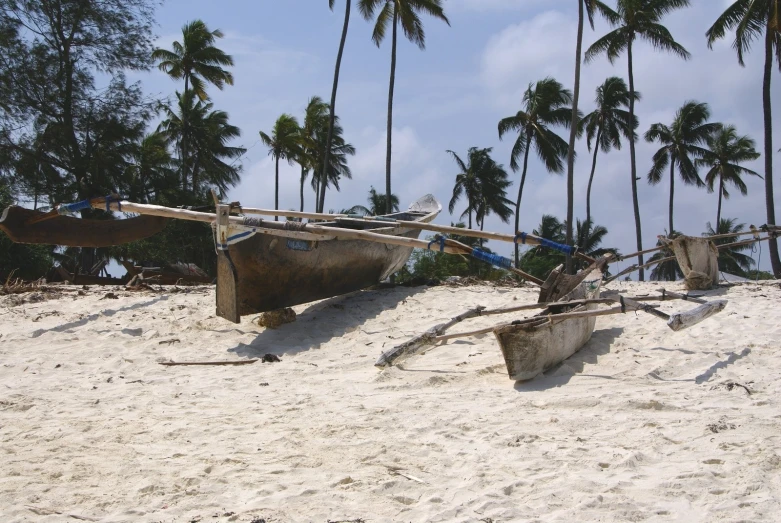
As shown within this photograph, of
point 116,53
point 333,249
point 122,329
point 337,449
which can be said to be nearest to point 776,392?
point 337,449

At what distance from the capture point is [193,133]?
2669 centimetres

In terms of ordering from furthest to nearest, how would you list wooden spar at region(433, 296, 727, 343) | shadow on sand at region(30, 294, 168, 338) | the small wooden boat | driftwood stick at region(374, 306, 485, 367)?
the small wooden boat, shadow on sand at region(30, 294, 168, 338), driftwood stick at region(374, 306, 485, 367), wooden spar at region(433, 296, 727, 343)

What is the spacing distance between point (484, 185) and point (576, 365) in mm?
29689

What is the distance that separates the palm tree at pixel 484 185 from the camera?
34.3 meters

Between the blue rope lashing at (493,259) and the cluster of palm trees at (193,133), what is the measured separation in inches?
669

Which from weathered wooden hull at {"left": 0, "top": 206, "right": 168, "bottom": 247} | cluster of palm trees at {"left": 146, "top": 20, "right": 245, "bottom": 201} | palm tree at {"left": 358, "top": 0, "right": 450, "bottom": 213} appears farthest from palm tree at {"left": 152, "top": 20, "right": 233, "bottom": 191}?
weathered wooden hull at {"left": 0, "top": 206, "right": 168, "bottom": 247}

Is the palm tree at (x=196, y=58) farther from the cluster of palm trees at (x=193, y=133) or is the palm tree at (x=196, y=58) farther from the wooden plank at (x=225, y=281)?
the wooden plank at (x=225, y=281)

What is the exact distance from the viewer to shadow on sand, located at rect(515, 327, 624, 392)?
477cm

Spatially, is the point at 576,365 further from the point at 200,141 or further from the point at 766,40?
the point at 200,141

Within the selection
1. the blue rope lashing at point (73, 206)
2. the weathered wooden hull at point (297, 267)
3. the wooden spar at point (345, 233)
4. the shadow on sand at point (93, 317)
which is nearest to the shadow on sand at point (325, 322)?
the weathered wooden hull at point (297, 267)

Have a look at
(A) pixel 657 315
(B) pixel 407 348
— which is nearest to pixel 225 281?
(B) pixel 407 348

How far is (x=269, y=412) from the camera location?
4.44 meters

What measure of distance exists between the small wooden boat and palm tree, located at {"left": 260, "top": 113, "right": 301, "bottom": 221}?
21.3 meters

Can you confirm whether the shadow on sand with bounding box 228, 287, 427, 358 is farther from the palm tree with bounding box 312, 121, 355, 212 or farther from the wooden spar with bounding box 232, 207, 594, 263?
the palm tree with bounding box 312, 121, 355, 212
